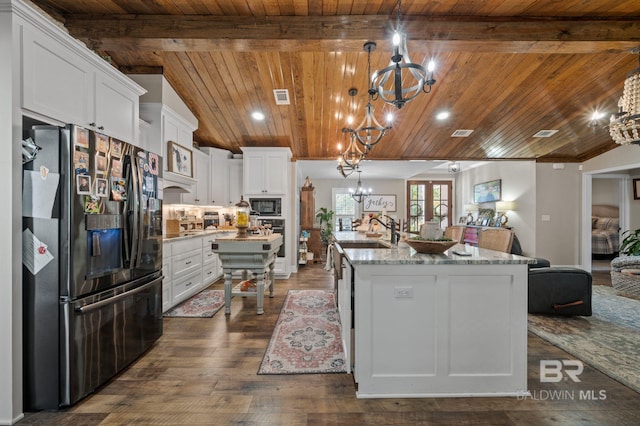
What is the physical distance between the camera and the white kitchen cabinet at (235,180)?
575 cm

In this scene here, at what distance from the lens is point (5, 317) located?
161 cm

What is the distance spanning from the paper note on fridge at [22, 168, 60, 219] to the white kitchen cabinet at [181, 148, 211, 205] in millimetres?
2729

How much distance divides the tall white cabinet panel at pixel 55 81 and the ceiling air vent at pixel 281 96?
2.18 m

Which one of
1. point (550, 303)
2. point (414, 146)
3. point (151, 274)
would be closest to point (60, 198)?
point (151, 274)

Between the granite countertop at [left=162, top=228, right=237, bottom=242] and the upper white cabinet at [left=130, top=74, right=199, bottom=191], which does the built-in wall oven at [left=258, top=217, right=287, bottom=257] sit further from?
the upper white cabinet at [left=130, top=74, right=199, bottom=191]

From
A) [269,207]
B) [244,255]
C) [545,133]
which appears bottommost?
[244,255]

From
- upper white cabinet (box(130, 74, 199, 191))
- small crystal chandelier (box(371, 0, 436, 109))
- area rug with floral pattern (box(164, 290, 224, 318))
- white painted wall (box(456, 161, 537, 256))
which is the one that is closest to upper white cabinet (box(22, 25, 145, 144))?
upper white cabinet (box(130, 74, 199, 191))

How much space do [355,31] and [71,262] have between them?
2.82 meters

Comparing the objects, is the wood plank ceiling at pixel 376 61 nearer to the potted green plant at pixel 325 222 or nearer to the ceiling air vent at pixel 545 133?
the ceiling air vent at pixel 545 133

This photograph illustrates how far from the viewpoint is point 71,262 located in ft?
5.66

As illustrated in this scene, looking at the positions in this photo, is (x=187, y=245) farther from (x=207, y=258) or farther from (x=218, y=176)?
(x=218, y=176)

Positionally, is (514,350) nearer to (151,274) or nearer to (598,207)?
(151,274)

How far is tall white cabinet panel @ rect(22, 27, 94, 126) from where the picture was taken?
5.70ft

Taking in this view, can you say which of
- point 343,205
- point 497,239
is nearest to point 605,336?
point 497,239
